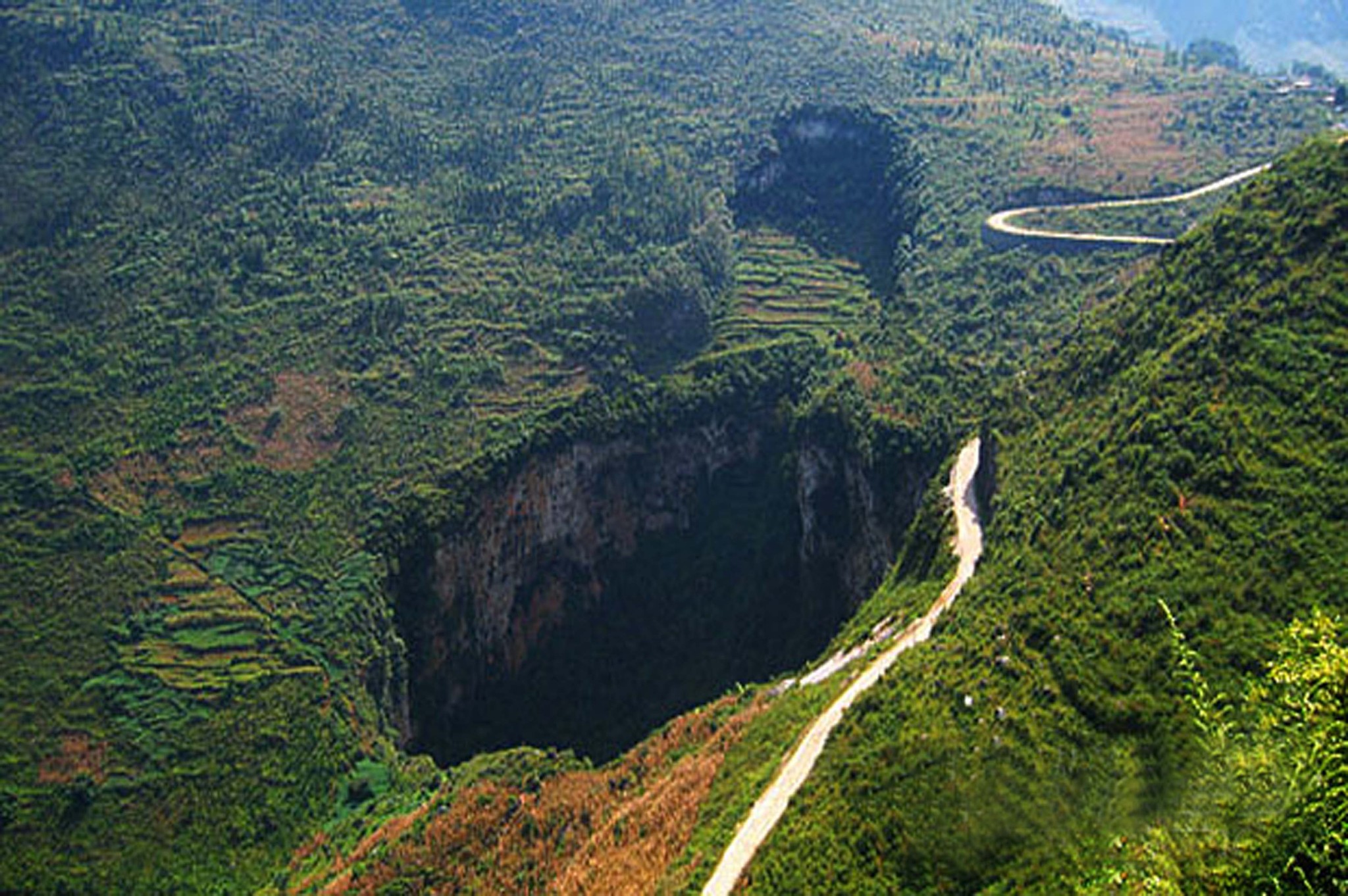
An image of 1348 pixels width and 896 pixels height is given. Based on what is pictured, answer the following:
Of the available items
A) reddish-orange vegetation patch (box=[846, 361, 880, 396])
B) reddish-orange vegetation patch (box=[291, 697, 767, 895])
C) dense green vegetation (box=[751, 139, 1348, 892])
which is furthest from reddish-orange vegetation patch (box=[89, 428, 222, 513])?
dense green vegetation (box=[751, 139, 1348, 892])

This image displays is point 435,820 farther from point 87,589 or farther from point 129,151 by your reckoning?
point 129,151

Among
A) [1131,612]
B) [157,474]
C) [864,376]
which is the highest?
[1131,612]

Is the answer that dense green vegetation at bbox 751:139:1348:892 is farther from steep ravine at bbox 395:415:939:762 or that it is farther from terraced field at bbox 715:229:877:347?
terraced field at bbox 715:229:877:347

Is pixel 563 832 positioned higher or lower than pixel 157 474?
lower

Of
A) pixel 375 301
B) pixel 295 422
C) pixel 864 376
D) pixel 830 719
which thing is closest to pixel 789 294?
pixel 864 376

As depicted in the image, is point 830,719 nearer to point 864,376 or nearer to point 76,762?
point 864,376

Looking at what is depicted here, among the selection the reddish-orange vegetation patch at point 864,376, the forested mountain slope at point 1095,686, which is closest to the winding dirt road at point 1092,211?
the reddish-orange vegetation patch at point 864,376
